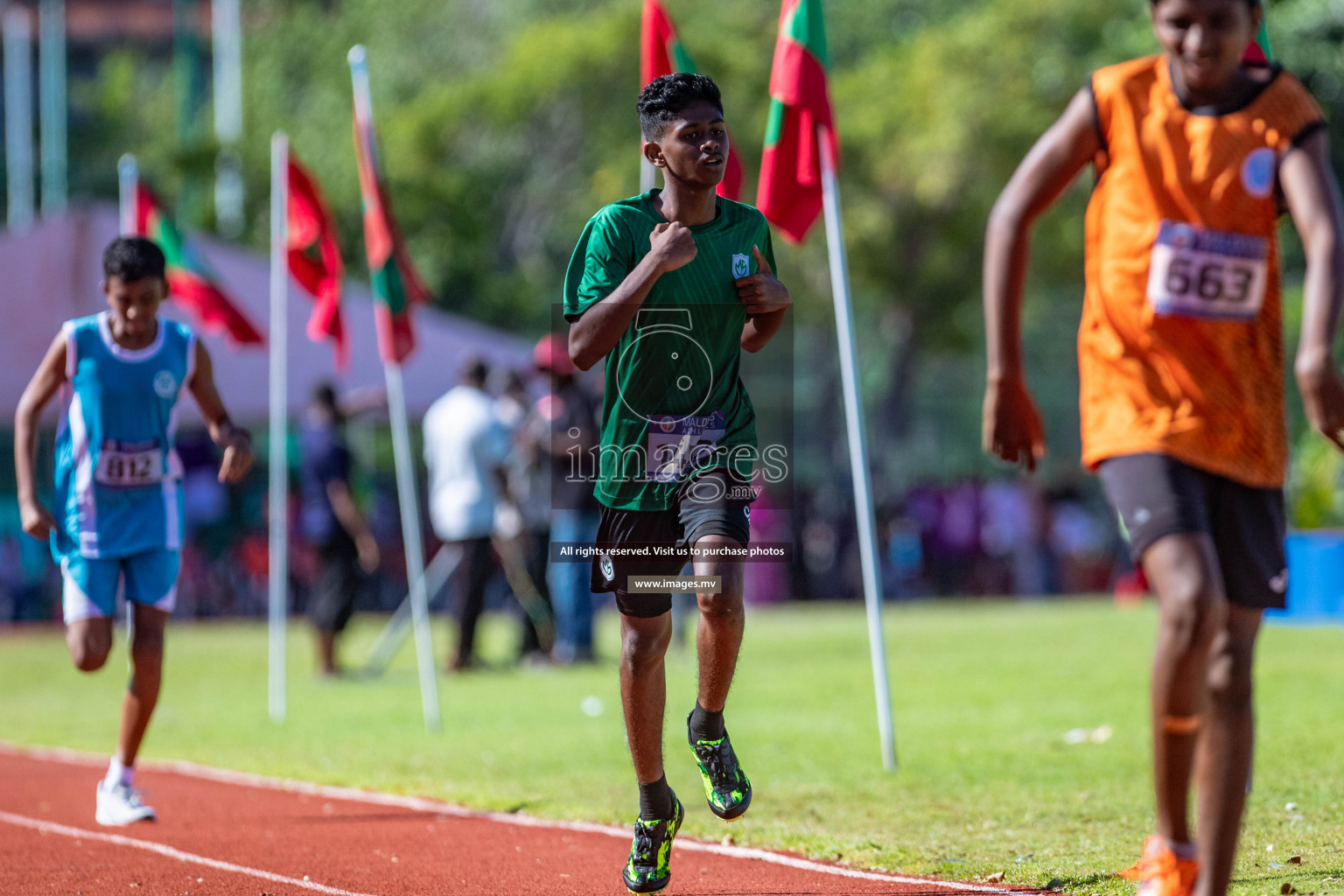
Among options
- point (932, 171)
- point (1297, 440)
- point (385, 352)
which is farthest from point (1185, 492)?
point (932, 171)

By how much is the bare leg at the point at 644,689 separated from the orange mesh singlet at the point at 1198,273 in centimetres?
177

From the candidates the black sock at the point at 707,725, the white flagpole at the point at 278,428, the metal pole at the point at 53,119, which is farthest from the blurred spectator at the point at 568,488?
the metal pole at the point at 53,119

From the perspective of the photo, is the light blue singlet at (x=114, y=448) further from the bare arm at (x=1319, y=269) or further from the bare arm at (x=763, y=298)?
the bare arm at (x=1319, y=269)

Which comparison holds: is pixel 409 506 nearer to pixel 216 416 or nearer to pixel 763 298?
pixel 216 416

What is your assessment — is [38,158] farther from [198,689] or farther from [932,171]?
[198,689]

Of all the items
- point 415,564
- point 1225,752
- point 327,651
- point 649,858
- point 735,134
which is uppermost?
point 735,134

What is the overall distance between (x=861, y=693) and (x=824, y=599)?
1591 centimetres

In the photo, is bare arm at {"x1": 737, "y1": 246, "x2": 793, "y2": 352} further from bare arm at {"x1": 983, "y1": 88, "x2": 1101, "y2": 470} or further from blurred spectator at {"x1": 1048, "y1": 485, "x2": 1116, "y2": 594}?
blurred spectator at {"x1": 1048, "y1": 485, "x2": 1116, "y2": 594}

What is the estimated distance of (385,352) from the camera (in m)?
11.9

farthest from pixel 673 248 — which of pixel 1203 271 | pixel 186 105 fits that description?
pixel 186 105

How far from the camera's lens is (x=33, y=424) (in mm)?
7590

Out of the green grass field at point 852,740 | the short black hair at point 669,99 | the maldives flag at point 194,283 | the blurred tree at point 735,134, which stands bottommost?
the green grass field at point 852,740

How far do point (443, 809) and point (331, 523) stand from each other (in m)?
7.89

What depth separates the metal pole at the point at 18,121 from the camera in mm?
48406
